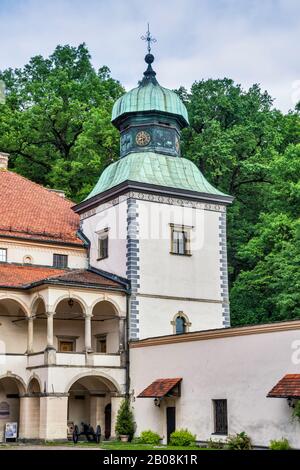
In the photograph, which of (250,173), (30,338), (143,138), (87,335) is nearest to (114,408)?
(87,335)

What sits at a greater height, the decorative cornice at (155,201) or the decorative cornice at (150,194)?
the decorative cornice at (150,194)

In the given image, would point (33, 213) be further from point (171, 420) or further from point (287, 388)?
point (287, 388)

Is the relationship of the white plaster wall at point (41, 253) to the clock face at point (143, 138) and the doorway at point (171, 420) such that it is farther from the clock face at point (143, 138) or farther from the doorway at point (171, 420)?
the doorway at point (171, 420)

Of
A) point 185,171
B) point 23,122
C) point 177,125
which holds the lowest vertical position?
point 185,171

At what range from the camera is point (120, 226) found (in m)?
37.1

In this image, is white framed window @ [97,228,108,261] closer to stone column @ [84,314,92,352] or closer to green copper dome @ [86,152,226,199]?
green copper dome @ [86,152,226,199]

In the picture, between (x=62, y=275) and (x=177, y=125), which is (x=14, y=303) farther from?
(x=177, y=125)

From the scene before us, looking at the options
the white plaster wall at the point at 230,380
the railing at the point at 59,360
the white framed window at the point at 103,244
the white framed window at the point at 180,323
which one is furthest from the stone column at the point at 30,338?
the white framed window at the point at 180,323

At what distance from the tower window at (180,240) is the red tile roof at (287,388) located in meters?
11.9

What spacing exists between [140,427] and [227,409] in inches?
219

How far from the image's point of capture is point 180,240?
37469 mm

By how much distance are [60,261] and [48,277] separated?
4.28 metres

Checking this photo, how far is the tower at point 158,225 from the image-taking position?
36.1 metres

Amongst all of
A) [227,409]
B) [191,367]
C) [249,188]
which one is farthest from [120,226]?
[249,188]
